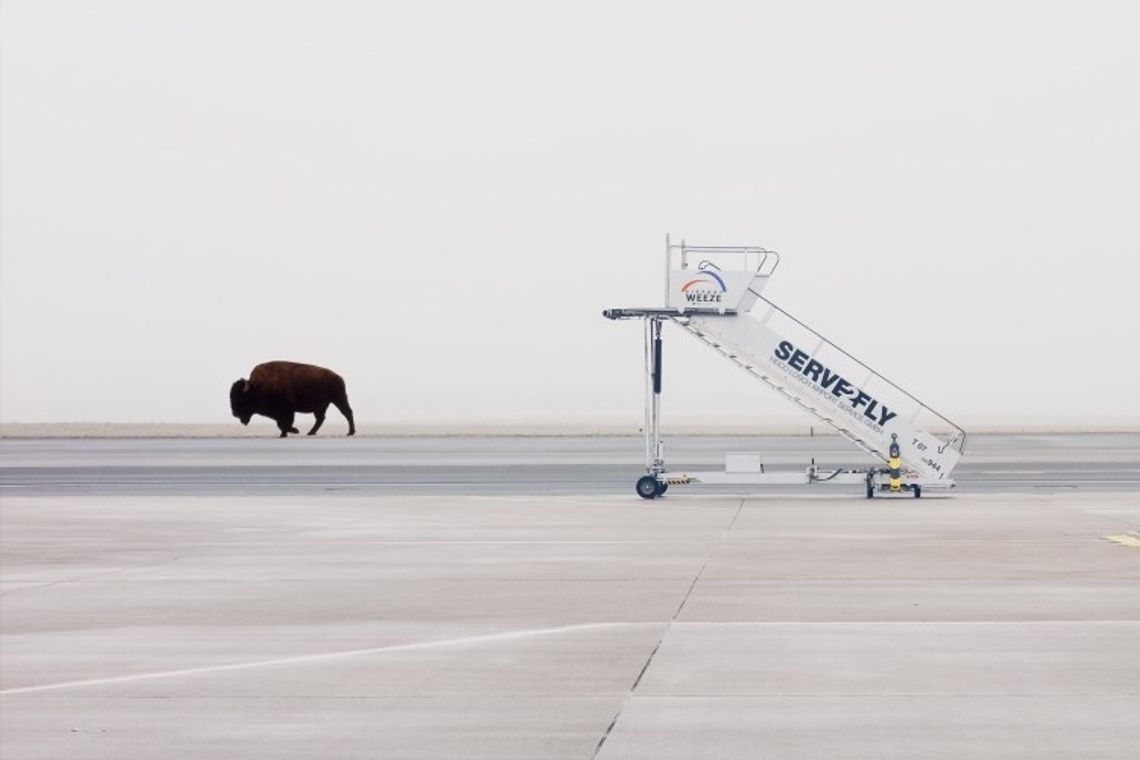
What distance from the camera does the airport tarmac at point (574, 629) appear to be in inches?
425

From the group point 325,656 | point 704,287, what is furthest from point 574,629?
point 704,287

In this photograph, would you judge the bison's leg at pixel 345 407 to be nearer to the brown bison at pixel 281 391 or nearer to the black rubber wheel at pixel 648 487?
the brown bison at pixel 281 391

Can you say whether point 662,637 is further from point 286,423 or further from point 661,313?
point 286,423

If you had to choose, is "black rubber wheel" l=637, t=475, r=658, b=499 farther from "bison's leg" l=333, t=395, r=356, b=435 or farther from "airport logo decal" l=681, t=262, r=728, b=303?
"bison's leg" l=333, t=395, r=356, b=435

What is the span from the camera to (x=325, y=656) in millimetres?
14008

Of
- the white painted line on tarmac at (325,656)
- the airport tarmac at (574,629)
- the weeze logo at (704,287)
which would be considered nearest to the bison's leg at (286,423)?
the airport tarmac at (574,629)

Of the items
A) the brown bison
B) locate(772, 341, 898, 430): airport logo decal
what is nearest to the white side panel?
locate(772, 341, 898, 430): airport logo decal

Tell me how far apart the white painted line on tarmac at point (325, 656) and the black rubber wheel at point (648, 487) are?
19.1m

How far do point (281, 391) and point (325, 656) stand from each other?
224 feet

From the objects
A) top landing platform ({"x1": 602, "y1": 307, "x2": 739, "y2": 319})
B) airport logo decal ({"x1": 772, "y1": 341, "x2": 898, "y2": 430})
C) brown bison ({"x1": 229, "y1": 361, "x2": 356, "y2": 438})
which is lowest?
brown bison ({"x1": 229, "y1": 361, "x2": 356, "y2": 438})

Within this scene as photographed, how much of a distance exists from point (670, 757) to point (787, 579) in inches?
379

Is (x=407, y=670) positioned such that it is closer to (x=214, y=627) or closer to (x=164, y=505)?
(x=214, y=627)

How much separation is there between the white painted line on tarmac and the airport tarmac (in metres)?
0.04

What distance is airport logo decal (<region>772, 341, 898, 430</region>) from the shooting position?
35094mm
